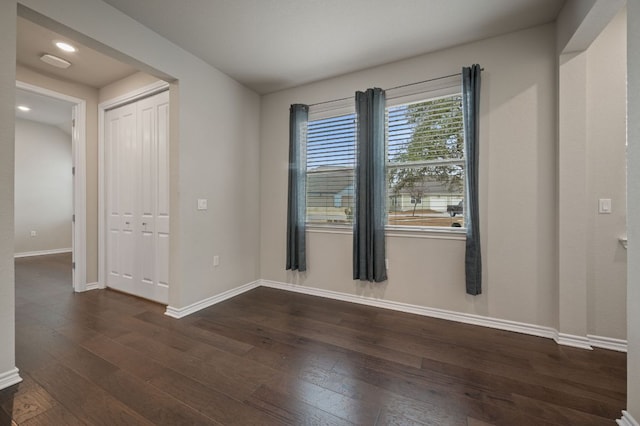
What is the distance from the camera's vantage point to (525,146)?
2.28m

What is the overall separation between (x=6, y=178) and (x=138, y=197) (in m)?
1.60

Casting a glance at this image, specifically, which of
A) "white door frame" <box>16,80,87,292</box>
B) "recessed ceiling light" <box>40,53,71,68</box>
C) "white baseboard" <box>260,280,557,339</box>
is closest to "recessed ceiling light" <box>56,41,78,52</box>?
"recessed ceiling light" <box>40,53,71,68</box>

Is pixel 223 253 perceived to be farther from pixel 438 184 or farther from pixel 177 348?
pixel 438 184

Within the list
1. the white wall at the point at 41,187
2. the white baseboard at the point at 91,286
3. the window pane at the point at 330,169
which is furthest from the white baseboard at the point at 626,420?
the white wall at the point at 41,187

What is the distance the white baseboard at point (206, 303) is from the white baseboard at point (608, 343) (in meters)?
3.43

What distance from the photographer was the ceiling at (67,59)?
239cm

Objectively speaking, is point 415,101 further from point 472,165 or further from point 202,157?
point 202,157

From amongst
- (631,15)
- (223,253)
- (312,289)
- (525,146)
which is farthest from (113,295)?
(631,15)

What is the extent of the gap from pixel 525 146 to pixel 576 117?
1.19ft

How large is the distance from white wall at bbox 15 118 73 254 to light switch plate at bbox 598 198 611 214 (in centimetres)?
785

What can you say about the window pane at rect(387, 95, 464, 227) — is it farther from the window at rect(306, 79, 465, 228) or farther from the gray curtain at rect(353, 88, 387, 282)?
the gray curtain at rect(353, 88, 387, 282)

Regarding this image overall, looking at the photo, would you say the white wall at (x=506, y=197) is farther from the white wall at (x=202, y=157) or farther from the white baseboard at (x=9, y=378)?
the white baseboard at (x=9, y=378)

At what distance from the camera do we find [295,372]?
1.75m

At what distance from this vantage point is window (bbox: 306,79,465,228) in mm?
2582
